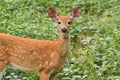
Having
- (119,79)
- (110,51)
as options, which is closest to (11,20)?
(110,51)

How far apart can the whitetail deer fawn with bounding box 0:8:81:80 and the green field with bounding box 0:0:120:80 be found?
1.57ft

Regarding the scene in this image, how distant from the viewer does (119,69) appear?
8656mm

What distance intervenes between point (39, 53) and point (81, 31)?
3.24 meters

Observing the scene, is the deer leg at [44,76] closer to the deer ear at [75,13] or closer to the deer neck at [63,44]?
the deer neck at [63,44]

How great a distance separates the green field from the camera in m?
8.79

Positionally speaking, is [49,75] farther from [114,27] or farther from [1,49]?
[114,27]

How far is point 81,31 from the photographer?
11430 mm

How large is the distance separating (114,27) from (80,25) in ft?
3.69

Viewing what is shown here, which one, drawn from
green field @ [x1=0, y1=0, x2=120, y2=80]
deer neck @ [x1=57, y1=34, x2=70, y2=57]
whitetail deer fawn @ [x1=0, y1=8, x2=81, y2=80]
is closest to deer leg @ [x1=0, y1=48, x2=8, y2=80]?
whitetail deer fawn @ [x1=0, y1=8, x2=81, y2=80]

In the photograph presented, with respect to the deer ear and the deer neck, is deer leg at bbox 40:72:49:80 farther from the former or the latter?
the deer ear

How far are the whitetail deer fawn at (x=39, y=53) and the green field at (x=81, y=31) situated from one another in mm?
477

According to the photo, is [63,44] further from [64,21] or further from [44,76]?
[44,76]

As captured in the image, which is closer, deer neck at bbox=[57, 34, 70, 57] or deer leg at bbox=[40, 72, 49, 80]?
deer leg at bbox=[40, 72, 49, 80]

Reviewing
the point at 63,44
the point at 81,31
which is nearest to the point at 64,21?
the point at 63,44
